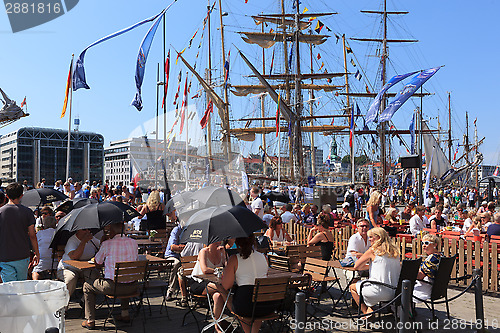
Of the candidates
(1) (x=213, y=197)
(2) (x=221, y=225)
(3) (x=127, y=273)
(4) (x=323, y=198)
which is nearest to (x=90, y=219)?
(3) (x=127, y=273)

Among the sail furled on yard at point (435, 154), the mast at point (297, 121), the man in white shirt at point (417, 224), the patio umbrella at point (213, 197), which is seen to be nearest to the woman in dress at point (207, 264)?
the patio umbrella at point (213, 197)

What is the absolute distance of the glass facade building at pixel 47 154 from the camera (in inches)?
5162

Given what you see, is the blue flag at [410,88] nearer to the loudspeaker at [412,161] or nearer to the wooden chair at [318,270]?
the loudspeaker at [412,161]

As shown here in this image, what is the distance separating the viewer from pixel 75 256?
7730 millimetres

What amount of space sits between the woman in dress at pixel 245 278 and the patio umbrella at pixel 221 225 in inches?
10.5

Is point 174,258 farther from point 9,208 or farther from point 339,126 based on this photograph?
point 339,126

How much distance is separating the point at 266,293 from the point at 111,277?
2368 mm

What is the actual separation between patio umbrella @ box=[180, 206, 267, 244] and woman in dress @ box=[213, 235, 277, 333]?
267mm

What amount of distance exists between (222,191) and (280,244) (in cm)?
195

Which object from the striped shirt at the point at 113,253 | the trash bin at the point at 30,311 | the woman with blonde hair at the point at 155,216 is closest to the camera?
the trash bin at the point at 30,311

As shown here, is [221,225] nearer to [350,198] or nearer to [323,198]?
[350,198]

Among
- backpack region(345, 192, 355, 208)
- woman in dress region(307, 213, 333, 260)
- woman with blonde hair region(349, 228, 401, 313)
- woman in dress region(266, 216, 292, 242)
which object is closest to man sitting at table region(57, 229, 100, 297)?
woman with blonde hair region(349, 228, 401, 313)

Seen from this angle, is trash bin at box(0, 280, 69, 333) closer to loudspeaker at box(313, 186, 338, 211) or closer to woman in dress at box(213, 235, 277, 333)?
woman in dress at box(213, 235, 277, 333)

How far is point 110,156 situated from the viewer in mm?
131125
